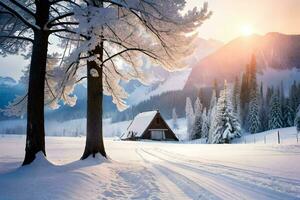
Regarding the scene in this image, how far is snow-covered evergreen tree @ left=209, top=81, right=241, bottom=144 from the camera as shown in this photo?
4825 cm

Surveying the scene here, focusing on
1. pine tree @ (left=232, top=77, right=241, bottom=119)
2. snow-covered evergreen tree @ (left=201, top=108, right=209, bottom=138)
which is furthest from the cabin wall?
pine tree @ (left=232, top=77, right=241, bottom=119)

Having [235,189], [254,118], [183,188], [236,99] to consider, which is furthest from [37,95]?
[236,99]

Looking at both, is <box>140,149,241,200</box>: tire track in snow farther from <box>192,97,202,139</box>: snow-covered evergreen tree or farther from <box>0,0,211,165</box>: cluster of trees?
<box>192,97,202,139</box>: snow-covered evergreen tree

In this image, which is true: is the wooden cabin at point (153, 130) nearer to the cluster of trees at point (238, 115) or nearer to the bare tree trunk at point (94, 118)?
the cluster of trees at point (238, 115)

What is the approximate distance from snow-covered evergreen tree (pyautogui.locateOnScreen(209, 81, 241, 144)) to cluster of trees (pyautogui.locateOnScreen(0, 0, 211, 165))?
1371 inches

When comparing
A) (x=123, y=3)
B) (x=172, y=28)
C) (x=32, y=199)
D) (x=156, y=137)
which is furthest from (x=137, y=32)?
(x=156, y=137)

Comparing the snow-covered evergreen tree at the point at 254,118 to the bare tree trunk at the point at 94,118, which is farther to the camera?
the snow-covered evergreen tree at the point at 254,118

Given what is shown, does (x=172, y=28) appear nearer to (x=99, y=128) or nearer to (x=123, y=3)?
(x=123, y=3)

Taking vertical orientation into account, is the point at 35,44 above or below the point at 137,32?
below

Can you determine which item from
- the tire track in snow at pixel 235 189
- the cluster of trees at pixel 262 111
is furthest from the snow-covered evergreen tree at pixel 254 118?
the tire track in snow at pixel 235 189

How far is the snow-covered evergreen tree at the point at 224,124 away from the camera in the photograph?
48.2 metres

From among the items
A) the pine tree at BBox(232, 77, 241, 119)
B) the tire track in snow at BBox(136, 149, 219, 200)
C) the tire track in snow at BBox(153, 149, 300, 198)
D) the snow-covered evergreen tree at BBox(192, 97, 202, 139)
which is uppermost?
the pine tree at BBox(232, 77, 241, 119)

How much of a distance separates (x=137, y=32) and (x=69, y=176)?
656 cm

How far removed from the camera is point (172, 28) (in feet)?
36.7
